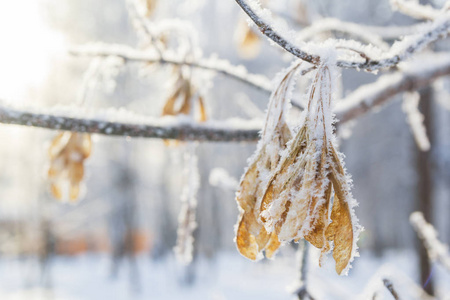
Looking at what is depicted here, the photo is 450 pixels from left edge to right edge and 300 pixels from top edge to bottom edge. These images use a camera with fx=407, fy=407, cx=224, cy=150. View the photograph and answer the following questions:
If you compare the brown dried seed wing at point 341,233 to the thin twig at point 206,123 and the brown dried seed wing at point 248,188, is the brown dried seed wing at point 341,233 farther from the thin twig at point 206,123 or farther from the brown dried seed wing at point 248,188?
the thin twig at point 206,123

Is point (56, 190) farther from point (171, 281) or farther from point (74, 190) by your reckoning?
point (171, 281)

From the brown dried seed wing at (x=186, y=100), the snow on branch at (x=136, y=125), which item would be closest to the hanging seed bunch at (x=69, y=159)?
the snow on branch at (x=136, y=125)

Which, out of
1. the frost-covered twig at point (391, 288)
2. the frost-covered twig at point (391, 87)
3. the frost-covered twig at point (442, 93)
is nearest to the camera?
the frost-covered twig at point (391, 288)

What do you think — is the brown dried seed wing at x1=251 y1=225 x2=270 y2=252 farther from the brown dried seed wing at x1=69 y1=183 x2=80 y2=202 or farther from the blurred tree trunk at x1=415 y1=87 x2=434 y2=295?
the blurred tree trunk at x1=415 y1=87 x2=434 y2=295

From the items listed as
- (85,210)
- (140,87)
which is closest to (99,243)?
(85,210)

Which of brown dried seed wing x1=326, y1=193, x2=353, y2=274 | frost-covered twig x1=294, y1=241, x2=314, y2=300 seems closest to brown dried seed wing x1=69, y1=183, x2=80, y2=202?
frost-covered twig x1=294, y1=241, x2=314, y2=300

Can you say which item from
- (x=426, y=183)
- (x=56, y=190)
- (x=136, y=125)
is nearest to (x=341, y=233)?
(x=136, y=125)

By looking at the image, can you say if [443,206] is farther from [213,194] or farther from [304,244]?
[304,244]
